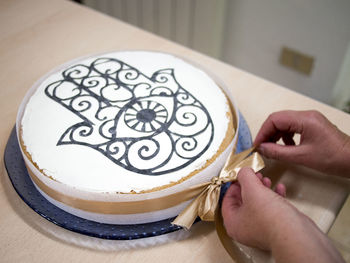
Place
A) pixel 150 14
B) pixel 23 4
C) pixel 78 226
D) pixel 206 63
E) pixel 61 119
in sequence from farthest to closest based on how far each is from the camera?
pixel 150 14
pixel 23 4
pixel 206 63
pixel 61 119
pixel 78 226

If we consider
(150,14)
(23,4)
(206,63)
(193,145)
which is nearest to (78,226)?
(193,145)

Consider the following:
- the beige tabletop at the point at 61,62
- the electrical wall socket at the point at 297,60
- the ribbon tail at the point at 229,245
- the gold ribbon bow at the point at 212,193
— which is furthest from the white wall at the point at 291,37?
the ribbon tail at the point at 229,245

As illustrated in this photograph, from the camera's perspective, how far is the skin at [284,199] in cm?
59

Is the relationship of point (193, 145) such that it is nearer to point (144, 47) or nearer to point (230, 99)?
point (230, 99)

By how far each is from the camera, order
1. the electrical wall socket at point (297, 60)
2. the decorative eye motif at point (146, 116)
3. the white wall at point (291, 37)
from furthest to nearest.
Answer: the electrical wall socket at point (297, 60)
the white wall at point (291, 37)
the decorative eye motif at point (146, 116)

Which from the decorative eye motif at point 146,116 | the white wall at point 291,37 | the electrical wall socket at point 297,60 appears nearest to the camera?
the decorative eye motif at point 146,116

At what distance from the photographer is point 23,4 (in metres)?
1.42

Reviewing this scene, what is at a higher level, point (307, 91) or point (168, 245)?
point (168, 245)

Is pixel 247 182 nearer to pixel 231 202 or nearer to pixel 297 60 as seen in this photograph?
pixel 231 202

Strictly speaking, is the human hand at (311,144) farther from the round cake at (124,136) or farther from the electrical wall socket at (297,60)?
the electrical wall socket at (297,60)

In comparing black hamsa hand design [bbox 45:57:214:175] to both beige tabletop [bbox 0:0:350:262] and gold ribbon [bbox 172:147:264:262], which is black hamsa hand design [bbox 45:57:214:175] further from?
beige tabletop [bbox 0:0:350:262]

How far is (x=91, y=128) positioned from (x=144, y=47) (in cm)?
52

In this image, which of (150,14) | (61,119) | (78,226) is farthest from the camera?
(150,14)

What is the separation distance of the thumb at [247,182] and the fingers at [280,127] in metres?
0.16
